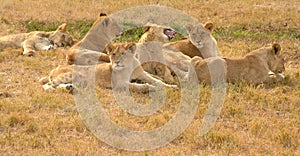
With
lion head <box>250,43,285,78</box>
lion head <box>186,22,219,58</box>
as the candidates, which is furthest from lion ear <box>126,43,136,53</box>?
lion head <box>250,43,285,78</box>

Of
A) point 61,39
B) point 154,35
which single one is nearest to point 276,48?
point 154,35

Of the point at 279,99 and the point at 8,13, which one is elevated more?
the point at 279,99

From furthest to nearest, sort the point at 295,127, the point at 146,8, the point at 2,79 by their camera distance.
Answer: the point at 146,8 < the point at 2,79 < the point at 295,127

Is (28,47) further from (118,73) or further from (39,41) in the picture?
(118,73)

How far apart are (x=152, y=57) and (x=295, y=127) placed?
3.15 metres

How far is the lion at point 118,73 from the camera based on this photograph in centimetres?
806

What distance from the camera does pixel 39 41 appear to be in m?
11.8

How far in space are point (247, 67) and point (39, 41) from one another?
5.12m

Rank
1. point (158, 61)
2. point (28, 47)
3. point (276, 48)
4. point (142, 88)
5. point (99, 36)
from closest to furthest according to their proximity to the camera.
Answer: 1. point (142, 88)
2. point (276, 48)
3. point (158, 61)
4. point (99, 36)
5. point (28, 47)

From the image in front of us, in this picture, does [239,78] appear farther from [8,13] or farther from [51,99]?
[8,13]

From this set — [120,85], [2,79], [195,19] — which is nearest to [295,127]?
[120,85]

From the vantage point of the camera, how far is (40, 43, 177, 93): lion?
8062mm

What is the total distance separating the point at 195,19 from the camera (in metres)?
14.1

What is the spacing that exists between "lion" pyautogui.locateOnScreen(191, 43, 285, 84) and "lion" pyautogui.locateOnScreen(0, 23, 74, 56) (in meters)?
4.02
